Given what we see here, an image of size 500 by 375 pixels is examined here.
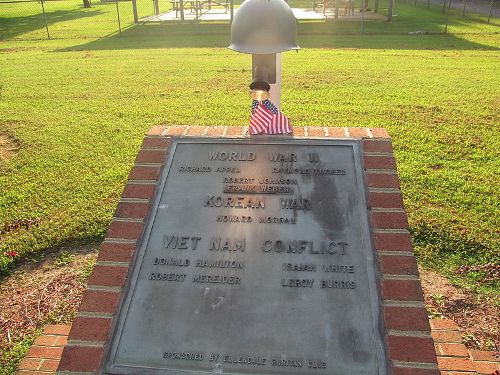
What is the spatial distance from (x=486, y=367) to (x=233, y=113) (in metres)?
5.10

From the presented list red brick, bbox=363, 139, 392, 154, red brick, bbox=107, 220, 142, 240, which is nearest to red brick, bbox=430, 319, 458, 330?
red brick, bbox=363, 139, 392, 154

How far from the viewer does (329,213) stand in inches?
92.4

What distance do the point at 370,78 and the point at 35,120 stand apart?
628 centimetres

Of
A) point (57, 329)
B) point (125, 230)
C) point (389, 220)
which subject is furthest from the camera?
point (57, 329)

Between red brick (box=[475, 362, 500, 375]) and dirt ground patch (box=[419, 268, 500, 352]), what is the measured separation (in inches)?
6.7

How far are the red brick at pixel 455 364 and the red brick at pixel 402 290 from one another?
778 mm

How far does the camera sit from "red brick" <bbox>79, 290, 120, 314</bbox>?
2.18 metres

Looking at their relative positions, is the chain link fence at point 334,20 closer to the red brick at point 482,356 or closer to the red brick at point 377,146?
the red brick at point 377,146

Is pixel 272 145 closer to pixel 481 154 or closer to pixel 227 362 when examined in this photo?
pixel 227 362

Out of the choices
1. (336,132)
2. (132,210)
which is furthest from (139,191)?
(336,132)

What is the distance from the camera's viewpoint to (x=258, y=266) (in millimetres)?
2221

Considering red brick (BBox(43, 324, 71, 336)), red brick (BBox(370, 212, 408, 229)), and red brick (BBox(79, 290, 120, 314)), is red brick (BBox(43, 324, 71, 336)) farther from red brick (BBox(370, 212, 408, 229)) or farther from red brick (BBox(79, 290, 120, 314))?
red brick (BBox(370, 212, 408, 229))

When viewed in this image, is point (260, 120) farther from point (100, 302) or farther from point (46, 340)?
point (46, 340)

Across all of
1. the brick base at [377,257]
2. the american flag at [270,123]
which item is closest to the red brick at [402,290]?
the brick base at [377,257]
